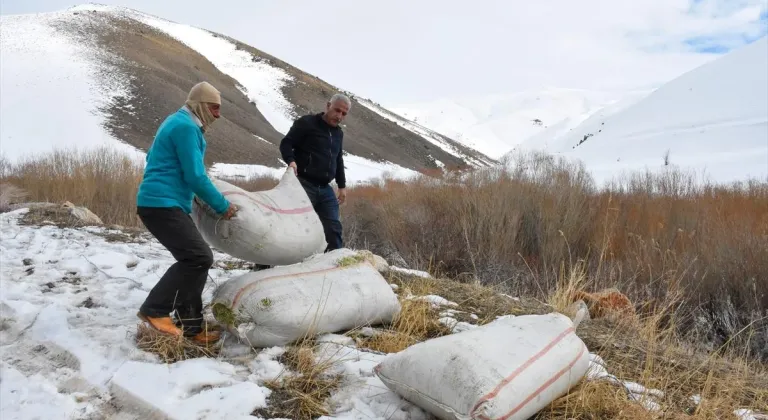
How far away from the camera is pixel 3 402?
2.45 metres

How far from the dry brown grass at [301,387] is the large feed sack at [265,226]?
2.17ft

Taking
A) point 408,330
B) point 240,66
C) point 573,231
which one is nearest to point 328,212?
point 408,330

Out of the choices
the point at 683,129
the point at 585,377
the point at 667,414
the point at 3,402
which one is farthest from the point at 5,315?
the point at 683,129

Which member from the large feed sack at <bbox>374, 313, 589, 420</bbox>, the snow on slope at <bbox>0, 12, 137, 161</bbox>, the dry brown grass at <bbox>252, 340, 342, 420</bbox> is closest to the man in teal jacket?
the dry brown grass at <bbox>252, 340, 342, 420</bbox>

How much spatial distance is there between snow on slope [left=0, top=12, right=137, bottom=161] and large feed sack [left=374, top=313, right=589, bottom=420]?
2103 centimetres

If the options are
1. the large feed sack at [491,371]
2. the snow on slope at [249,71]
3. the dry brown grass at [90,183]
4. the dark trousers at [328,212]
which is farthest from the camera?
the snow on slope at [249,71]

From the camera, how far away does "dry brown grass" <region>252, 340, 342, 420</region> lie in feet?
7.85

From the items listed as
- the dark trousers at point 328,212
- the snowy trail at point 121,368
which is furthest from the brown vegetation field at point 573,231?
the snowy trail at point 121,368

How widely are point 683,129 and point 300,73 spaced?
47220 mm

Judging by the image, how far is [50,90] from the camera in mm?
29547

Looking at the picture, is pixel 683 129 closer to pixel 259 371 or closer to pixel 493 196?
pixel 493 196

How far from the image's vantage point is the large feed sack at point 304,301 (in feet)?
9.71

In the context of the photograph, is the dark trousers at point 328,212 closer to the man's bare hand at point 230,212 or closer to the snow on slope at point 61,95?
the man's bare hand at point 230,212

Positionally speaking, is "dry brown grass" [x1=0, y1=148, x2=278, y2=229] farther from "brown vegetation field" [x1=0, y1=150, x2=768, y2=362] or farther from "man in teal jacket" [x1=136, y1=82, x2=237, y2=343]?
"man in teal jacket" [x1=136, y1=82, x2=237, y2=343]
